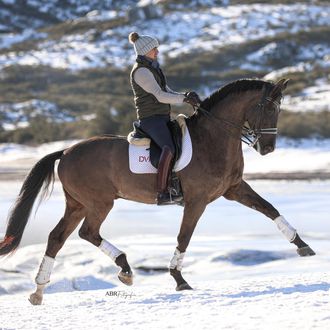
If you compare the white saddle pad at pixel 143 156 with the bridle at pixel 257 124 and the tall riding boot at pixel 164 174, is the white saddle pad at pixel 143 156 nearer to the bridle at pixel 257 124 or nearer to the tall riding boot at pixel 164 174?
the tall riding boot at pixel 164 174

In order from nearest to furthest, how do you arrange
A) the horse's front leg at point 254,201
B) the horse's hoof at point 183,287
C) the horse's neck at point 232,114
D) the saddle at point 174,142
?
the horse's hoof at point 183,287 → the saddle at point 174,142 → the horse's neck at point 232,114 → the horse's front leg at point 254,201

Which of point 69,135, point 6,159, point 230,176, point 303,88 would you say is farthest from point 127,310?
point 303,88

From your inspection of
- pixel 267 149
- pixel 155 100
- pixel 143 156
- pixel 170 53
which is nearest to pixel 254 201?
pixel 267 149

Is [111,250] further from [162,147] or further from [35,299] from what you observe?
[162,147]

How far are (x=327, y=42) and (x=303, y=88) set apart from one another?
76.7 feet

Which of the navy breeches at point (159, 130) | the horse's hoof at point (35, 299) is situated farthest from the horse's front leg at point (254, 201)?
the horse's hoof at point (35, 299)

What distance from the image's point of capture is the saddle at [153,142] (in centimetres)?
718

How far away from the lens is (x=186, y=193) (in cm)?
710

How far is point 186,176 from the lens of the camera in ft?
23.3

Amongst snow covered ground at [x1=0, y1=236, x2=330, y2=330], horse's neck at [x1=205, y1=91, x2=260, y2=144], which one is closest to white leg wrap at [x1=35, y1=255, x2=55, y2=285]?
snow covered ground at [x1=0, y1=236, x2=330, y2=330]

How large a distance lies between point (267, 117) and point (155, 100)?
107 cm

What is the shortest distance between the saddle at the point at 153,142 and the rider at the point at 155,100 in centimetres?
6

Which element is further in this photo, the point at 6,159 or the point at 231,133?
the point at 6,159

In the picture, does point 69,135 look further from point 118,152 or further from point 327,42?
point 327,42
